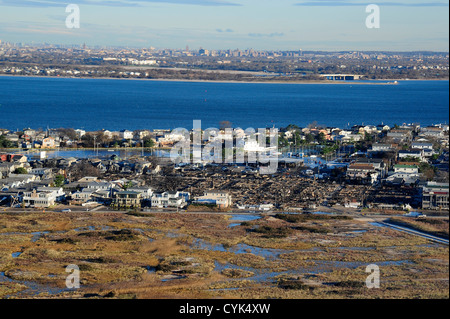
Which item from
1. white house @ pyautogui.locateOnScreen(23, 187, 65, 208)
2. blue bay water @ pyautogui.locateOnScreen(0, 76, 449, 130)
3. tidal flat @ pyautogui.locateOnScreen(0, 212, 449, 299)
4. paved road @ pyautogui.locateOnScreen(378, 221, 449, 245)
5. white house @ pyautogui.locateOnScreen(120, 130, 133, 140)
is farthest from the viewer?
blue bay water @ pyautogui.locateOnScreen(0, 76, 449, 130)

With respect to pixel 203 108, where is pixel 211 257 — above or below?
below

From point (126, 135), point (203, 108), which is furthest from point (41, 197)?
point (203, 108)

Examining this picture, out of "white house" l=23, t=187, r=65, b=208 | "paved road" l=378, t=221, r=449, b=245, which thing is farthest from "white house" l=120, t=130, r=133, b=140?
"paved road" l=378, t=221, r=449, b=245

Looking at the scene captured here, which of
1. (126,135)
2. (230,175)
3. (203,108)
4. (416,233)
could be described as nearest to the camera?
(416,233)

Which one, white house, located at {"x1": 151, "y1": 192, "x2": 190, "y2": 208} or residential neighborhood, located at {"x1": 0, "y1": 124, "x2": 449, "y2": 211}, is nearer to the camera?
white house, located at {"x1": 151, "y1": 192, "x2": 190, "y2": 208}

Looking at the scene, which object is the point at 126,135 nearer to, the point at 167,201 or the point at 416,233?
the point at 167,201

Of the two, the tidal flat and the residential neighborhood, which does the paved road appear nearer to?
the tidal flat
